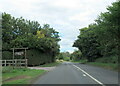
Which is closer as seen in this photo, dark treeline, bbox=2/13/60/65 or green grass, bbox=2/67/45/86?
green grass, bbox=2/67/45/86

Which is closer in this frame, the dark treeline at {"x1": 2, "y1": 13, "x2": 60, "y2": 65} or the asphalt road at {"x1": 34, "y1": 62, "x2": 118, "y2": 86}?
the asphalt road at {"x1": 34, "y1": 62, "x2": 118, "y2": 86}

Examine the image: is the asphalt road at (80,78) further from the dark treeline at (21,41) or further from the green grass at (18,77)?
the dark treeline at (21,41)

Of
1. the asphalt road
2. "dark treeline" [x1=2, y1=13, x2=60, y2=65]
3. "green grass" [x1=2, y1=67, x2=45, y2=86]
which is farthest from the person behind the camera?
"dark treeline" [x1=2, y1=13, x2=60, y2=65]

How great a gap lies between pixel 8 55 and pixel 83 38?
22353 millimetres

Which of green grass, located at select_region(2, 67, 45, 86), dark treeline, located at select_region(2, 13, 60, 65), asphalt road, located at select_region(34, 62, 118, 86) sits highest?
dark treeline, located at select_region(2, 13, 60, 65)

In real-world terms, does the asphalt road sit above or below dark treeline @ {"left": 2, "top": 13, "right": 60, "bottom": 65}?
below

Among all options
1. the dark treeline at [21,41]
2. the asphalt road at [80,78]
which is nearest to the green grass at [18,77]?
the asphalt road at [80,78]

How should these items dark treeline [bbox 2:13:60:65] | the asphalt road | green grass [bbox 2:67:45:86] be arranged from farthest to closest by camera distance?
1. dark treeline [bbox 2:13:60:65]
2. the asphalt road
3. green grass [bbox 2:67:45:86]

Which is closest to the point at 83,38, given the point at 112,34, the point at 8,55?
the point at 8,55

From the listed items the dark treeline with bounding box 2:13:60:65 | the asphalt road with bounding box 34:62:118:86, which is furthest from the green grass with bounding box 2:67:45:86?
the dark treeline with bounding box 2:13:60:65

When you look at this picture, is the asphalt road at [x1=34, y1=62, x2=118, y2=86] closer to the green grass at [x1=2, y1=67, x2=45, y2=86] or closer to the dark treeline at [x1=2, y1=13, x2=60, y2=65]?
the green grass at [x1=2, y1=67, x2=45, y2=86]

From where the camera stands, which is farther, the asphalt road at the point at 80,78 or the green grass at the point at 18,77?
the asphalt road at the point at 80,78

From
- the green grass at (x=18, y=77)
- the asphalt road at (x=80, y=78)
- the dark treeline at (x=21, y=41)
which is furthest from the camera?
the dark treeline at (x=21, y=41)

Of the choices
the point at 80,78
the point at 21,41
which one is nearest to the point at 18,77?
the point at 80,78
